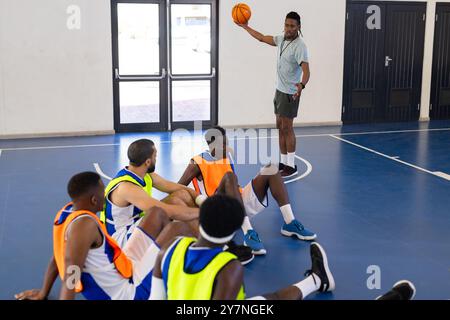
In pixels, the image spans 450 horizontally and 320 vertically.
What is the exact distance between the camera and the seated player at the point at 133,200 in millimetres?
3916

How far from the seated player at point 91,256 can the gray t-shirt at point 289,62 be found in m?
4.11

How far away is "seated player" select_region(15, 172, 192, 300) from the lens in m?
3.03

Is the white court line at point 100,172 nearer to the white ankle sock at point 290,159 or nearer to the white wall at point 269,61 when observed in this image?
the white ankle sock at point 290,159

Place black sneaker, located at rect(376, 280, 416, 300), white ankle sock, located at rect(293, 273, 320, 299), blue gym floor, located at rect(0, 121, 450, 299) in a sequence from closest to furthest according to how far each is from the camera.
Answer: black sneaker, located at rect(376, 280, 416, 300) → white ankle sock, located at rect(293, 273, 320, 299) → blue gym floor, located at rect(0, 121, 450, 299)

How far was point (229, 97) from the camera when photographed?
34.1ft

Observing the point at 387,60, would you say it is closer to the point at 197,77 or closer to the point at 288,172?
the point at 197,77

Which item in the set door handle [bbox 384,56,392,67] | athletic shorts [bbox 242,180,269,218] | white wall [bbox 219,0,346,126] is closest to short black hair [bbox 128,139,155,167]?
athletic shorts [bbox 242,180,269,218]

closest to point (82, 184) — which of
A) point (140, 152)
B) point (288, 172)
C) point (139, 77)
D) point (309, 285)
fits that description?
point (140, 152)

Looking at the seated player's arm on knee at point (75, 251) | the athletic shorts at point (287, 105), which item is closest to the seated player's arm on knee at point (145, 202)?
the seated player's arm on knee at point (75, 251)

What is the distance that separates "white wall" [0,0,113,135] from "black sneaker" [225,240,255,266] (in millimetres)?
5829

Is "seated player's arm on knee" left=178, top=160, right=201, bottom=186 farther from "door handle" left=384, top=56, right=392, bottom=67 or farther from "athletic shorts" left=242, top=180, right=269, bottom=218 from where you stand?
"door handle" left=384, top=56, right=392, bottom=67

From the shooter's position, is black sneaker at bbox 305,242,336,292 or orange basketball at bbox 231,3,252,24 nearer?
black sneaker at bbox 305,242,336,292

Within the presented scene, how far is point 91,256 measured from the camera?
3.18 meters

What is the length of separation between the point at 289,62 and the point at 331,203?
2.05 m
